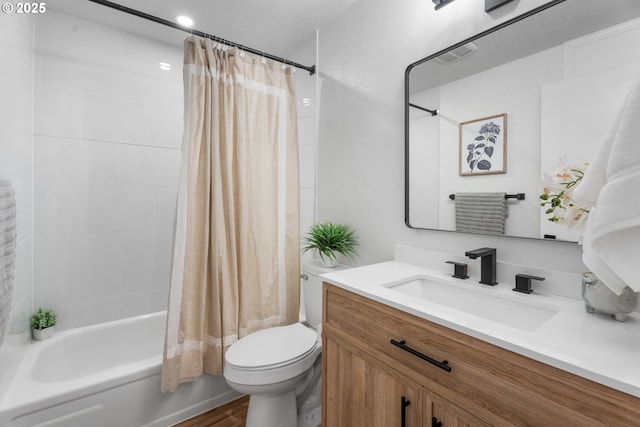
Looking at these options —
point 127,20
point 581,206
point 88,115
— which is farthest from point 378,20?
point 88,115

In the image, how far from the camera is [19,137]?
153cm

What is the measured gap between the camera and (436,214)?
56.4 inches

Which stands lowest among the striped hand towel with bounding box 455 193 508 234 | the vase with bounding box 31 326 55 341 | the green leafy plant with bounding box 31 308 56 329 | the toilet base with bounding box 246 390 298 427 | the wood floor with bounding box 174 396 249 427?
the wood floor with bounding box 174 396 249 427

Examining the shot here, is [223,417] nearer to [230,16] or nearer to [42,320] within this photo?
[42,320]

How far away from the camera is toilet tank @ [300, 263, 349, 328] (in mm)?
1799

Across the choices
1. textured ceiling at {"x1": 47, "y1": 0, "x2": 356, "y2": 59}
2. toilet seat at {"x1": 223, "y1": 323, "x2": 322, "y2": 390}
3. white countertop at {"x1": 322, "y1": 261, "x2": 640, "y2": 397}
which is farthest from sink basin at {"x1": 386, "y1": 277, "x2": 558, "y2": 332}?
textured ceiling at {"x1": 47, "y1": 0, "x2": 356, "y2": 59}

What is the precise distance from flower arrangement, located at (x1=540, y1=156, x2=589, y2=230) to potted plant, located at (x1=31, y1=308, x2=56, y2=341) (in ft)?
8.40

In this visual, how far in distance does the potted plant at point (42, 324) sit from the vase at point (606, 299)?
258cm

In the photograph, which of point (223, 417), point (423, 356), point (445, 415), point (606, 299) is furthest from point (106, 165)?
point (606, 299)

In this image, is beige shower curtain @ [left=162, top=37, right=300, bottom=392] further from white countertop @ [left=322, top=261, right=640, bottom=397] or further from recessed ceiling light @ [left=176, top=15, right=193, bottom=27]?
white countertop @ [left=322, top=261, right=640, bottom=397]

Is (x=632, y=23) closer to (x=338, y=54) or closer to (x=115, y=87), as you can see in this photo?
(x=338, y=54)

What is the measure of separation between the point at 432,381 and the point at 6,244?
1.54 m

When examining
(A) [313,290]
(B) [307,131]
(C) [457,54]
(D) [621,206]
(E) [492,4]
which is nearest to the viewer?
(D) [621,206]

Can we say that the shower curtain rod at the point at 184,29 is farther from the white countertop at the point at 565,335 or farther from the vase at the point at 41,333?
the vase at the point at 41,333
